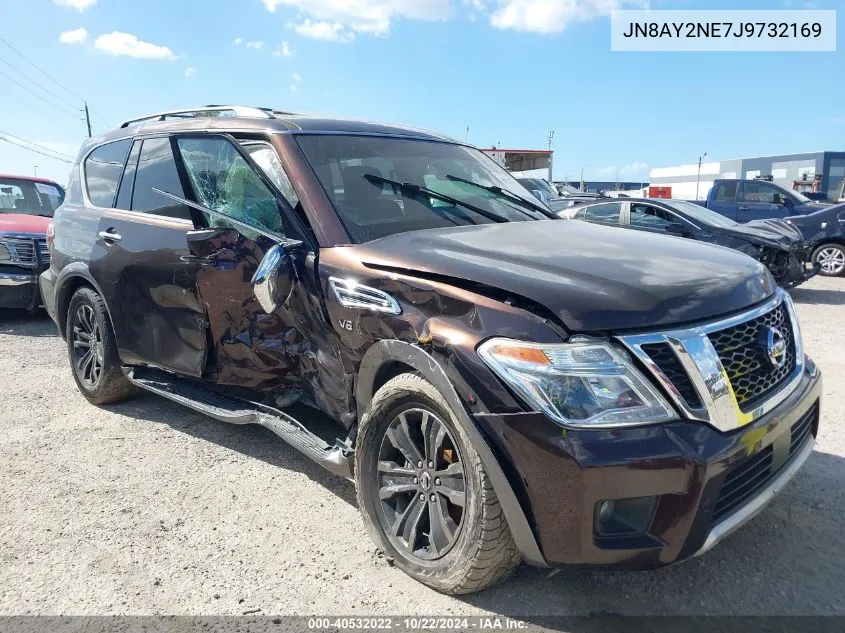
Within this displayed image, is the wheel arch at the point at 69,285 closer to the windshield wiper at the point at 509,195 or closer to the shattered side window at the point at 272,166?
the shattered side window at the point at 272,166

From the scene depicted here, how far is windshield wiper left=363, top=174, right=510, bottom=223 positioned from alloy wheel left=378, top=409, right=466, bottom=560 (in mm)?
1278

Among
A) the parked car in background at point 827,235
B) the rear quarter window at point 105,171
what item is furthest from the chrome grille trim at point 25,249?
the parked car in background at point 827,235

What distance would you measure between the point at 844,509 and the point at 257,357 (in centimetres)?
301

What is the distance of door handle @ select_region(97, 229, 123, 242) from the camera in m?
4.19

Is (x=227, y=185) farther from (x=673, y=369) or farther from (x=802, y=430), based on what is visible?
(x=802, y=430)

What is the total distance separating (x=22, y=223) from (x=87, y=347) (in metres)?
4.55

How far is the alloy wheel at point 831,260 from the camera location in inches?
442

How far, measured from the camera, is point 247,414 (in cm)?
343

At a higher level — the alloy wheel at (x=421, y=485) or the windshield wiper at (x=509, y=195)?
the windshield wiper at (x=509, y=195)

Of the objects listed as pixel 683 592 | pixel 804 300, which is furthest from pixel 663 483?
pixel 804 300

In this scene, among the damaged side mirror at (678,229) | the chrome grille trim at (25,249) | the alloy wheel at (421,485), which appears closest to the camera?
the alloy wheel at (421,485)

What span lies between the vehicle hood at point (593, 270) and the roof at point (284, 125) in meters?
0.92

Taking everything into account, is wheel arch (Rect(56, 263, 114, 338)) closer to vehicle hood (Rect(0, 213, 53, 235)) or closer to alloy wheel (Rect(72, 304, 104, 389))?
alloy wheel (Rect(72, 304, 104, 389))

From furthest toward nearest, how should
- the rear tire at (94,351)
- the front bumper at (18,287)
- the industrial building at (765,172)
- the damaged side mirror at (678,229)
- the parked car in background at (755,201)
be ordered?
the industrial building at (765,172) → the parked car in background at (755,201) → the damaged side mirror at (678,229) → the front bumper at (18,287) → the rear tire at (94,351)
